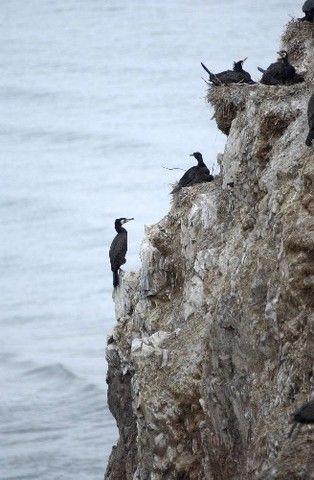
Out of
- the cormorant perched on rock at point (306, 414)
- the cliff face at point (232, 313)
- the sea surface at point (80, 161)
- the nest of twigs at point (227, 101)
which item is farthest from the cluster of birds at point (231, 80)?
the sea surface at point (80, 161)

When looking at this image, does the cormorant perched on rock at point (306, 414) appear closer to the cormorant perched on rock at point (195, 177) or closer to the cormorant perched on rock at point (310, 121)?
the cormorant perched on rock at point (310, 121)

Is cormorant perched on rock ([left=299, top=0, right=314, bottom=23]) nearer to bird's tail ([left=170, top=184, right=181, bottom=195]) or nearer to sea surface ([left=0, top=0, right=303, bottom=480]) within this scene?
bird's tail ([left=170, top=184, right=181, bottom=195])

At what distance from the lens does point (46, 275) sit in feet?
270

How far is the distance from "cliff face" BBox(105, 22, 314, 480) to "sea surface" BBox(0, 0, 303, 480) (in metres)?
31.0

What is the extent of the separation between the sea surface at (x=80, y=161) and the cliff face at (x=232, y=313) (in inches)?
1221

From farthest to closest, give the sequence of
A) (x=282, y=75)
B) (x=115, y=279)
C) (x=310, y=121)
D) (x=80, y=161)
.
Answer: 1. (x=80, y=161)
2. (x=115, y=279)
3. (x=282, y=75)
4. (x=310, y=121)

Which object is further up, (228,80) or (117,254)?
(228,80)

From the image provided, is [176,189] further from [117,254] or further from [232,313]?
[232,313]

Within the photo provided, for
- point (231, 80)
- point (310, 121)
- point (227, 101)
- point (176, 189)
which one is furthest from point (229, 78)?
point (310, 121)

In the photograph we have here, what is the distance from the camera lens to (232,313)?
23188 millimetres

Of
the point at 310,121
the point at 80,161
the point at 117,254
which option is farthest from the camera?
the point at 80,161

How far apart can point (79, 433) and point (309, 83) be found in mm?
41139

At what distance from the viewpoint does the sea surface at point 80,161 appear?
6912 cm

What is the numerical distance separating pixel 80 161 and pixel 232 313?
77.6 metres
